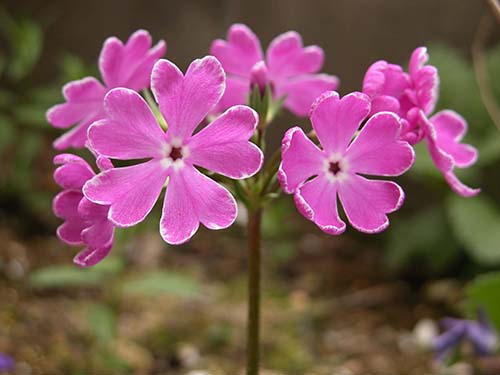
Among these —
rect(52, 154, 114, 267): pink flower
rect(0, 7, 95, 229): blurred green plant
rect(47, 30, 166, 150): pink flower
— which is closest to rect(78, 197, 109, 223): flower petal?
rect(52, 154, 114, 267): pink flower

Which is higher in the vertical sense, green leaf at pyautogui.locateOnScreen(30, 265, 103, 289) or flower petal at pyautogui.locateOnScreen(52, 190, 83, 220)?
green leaf at pyautogui.locateOnScreen(30, 265, 103, 289)

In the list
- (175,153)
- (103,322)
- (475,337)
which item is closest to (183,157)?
(175,153)

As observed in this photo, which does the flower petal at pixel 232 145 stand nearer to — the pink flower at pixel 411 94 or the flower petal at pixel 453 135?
the pink flower at pixel 411 94

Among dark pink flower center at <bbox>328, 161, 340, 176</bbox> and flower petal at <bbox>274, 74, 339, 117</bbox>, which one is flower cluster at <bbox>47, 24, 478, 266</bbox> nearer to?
dark pink flower center at <bbox>328, 161, 340, 176</bbox>

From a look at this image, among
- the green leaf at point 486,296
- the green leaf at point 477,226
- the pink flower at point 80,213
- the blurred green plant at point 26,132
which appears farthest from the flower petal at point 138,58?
the green leaf at point 477,226

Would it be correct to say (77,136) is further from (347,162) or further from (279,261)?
(279,261)
